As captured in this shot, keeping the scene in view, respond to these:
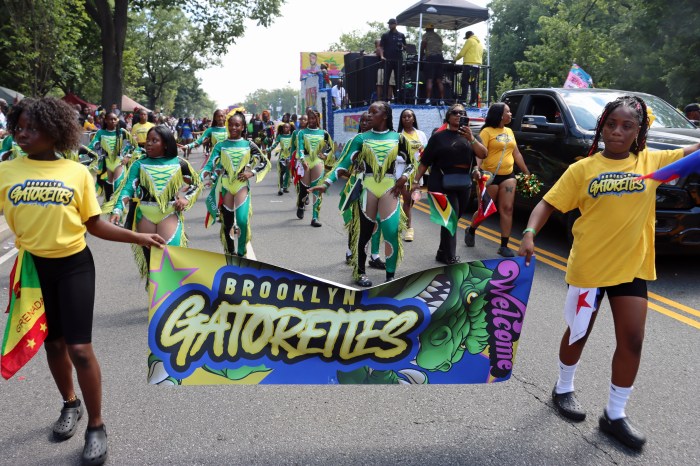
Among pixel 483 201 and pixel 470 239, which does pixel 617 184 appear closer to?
pixel 483 201

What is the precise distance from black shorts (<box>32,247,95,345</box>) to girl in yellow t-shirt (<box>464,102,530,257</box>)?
585 centimetres

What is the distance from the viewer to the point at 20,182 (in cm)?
306

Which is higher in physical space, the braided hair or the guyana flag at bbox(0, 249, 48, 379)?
the braided hair

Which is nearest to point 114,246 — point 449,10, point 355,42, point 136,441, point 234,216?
point 234,216

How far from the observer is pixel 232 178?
23.2 ft

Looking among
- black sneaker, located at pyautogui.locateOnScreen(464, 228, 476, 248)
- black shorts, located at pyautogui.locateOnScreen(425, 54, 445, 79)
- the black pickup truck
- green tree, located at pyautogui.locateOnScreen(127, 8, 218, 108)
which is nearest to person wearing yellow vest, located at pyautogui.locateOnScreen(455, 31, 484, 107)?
black shorts, located at pyautogui.locateOnScreen(425, 54, 445, 79)

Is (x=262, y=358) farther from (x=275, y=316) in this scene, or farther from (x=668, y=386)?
(x=668, y=386)

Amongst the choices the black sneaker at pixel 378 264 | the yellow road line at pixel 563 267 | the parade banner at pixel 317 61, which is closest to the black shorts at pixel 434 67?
the yellow road line at pixel 563 267

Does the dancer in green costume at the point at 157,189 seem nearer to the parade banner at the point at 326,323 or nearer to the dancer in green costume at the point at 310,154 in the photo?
the parade banner at the point at 326,323

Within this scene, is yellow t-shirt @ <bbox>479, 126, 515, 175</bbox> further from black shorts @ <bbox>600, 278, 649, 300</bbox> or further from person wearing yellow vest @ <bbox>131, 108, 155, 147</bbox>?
person wearing yellow vest @ <bbox>131, 108, 155, 147</bbox>

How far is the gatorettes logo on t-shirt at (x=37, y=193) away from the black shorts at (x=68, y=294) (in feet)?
0.99

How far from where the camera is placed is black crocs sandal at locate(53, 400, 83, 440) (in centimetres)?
342

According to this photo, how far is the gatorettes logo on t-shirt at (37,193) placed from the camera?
305cm

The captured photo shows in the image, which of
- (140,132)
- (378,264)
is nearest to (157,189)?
(378,264)
